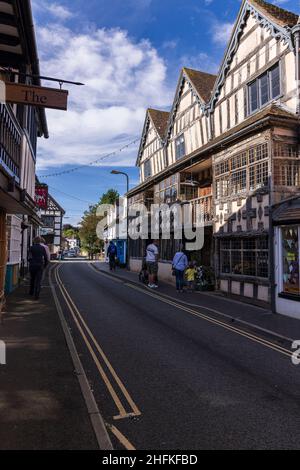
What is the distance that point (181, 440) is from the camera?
11.4 feet

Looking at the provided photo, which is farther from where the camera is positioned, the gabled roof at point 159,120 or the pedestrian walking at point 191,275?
the gabled roof at point 159,120

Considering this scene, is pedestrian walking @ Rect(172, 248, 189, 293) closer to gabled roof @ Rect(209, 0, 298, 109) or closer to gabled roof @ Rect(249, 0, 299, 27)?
gabled roof @ Rect(209, 0, 298, 109)

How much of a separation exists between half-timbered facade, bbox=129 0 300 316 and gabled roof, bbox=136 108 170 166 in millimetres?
5939

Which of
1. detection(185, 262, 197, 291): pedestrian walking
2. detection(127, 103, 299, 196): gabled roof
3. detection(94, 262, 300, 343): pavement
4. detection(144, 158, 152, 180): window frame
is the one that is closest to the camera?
detection(94, 262, 300, 343): pavement

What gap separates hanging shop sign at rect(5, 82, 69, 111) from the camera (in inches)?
274

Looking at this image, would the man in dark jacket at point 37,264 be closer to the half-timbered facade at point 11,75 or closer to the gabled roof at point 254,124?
the half-timbered facade at point 11,75

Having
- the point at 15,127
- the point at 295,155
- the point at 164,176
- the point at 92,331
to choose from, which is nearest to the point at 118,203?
the point at 164,176

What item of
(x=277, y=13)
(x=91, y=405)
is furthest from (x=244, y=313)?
(x=277, y=13)

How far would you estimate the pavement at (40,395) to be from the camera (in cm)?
341

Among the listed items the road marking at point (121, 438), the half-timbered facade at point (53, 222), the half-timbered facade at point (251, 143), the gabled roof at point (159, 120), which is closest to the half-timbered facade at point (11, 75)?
the road marking at point (121, 438)

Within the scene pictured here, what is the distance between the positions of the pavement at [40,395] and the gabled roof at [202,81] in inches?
560

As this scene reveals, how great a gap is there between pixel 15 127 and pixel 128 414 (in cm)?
1245

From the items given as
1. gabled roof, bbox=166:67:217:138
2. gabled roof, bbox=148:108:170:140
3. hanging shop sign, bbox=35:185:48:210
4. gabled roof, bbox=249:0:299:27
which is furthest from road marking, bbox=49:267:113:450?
hanging shop sign, bbox=35:185:48:210

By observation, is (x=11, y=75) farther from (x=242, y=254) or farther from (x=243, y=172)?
(x=242, y=254)
